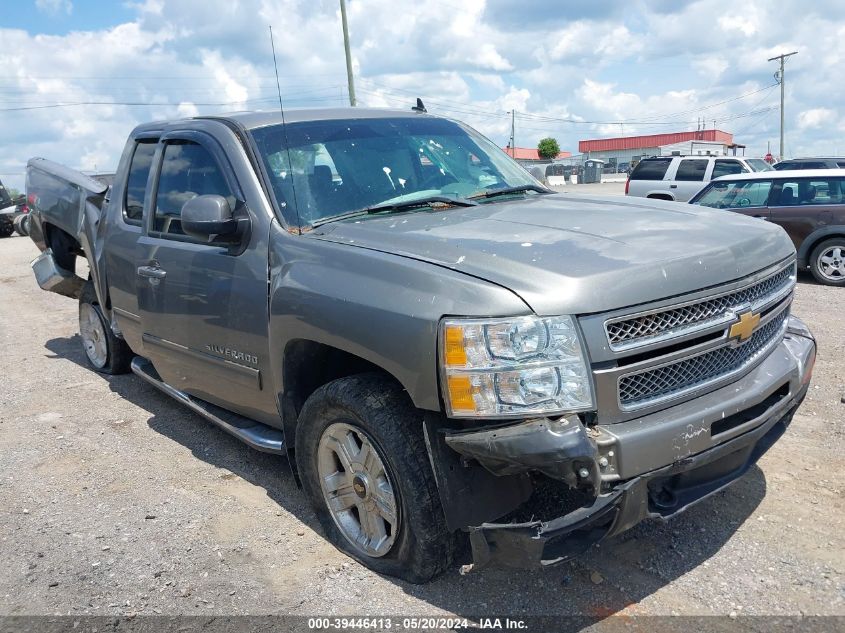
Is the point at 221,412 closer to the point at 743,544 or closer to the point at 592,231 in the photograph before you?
the point at 592,231

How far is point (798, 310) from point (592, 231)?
6064mm

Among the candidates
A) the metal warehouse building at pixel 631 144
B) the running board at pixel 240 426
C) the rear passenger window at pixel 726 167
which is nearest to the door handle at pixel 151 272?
the running board at pixel 240 426

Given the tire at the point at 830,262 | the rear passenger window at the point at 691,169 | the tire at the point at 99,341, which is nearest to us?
the tire at the point at 99,341

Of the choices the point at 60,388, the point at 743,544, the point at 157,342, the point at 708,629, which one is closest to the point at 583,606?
the point at 708,629

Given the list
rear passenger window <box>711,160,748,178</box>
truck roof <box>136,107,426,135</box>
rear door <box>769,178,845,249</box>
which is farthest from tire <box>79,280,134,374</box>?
rear passenger window <box>711,160,748,178</box>

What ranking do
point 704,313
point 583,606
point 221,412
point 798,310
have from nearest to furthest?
point 704,313 → point 583,606 → point 221,412 → point 798,310

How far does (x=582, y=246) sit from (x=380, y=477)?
123 centimetres

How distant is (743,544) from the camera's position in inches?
129

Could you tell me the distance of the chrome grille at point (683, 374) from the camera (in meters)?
2.54

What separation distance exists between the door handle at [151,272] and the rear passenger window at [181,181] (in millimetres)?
224

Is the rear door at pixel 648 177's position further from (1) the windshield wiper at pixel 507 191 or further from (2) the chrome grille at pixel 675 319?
(2) the chrome grille at pixel 675 319

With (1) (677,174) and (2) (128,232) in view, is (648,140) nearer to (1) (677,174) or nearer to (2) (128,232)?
(1) (677,174)

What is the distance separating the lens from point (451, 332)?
250 cm

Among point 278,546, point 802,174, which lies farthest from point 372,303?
point 802,174
